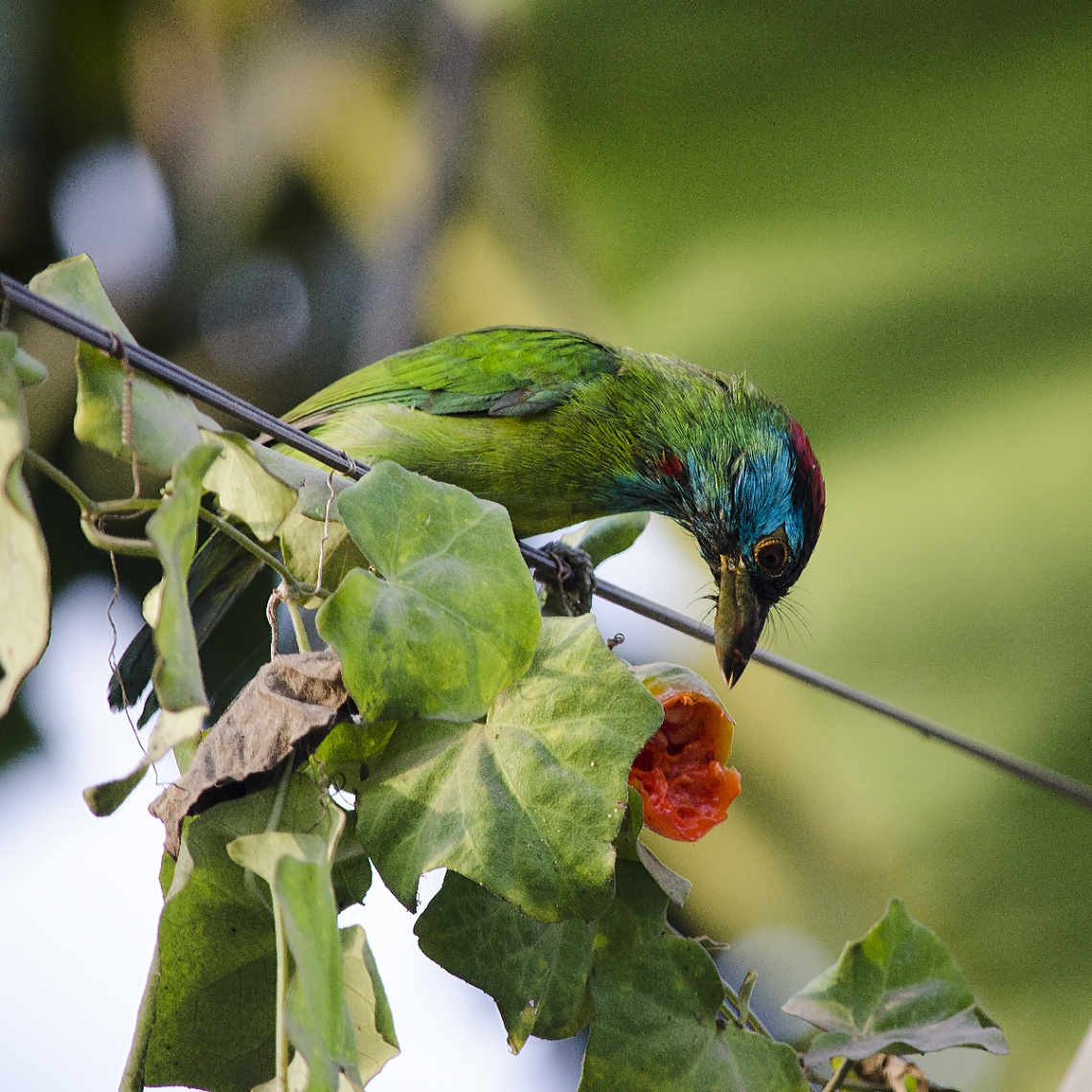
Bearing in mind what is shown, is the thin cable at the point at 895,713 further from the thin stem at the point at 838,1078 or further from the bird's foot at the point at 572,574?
the thin stem at the point at 838,1078

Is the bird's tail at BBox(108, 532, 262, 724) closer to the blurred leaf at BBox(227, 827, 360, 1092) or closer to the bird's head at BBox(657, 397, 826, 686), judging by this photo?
the bird's head at BBox(657, 397, 826, 686)

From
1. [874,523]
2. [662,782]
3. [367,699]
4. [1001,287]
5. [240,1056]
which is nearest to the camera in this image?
[367,699]

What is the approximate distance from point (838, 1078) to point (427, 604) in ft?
2.25

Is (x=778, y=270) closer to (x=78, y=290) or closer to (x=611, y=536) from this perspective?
(x=611, y=536)

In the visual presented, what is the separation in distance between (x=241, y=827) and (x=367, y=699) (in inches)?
6.7

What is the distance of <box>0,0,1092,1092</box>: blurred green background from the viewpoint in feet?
12.6

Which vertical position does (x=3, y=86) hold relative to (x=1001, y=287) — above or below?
below

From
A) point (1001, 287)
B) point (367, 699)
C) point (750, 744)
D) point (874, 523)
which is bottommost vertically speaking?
point (750, 744)

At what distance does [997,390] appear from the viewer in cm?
398

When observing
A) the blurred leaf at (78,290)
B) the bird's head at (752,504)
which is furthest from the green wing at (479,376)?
the blurred leaf at (78,290)

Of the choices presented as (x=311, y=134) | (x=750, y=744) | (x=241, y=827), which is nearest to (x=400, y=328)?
(x=311, y=134)

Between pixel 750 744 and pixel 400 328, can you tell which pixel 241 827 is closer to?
pixel 400 328

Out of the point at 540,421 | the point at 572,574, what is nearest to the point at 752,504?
the point at 540,421

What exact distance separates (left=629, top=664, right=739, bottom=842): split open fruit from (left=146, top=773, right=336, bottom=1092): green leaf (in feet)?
1.59
